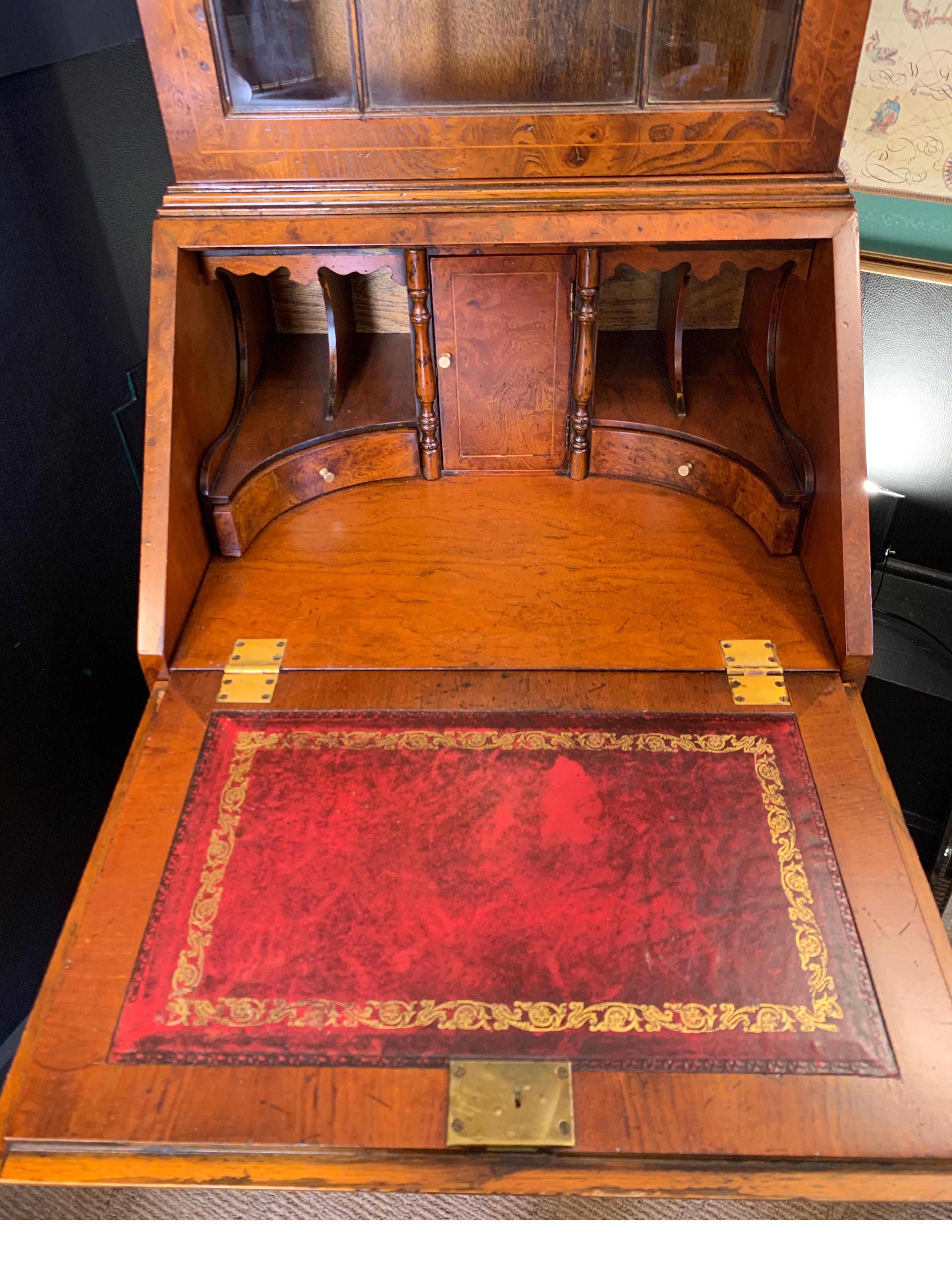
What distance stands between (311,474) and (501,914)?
0.84 m

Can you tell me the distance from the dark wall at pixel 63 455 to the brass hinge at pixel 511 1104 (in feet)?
3.53

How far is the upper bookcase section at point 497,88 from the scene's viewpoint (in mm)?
1205

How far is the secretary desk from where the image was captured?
99 centimetres

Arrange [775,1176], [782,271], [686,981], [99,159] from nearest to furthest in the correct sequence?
[775,1176] → [686,981] → [782,271] → [99,159]

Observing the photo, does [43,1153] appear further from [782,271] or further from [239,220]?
[782,271]

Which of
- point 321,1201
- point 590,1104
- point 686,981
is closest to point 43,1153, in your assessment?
point 590,1104

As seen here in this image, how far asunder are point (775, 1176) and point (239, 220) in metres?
1.28

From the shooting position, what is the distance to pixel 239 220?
1311mm

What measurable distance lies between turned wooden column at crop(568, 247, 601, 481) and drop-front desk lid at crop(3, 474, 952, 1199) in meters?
0.21

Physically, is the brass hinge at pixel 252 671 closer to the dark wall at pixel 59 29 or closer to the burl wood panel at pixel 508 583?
the burl wood panel at pixel 508 583

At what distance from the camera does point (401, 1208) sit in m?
1.84

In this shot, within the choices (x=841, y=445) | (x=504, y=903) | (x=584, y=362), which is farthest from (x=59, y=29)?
(x=504, y=903)

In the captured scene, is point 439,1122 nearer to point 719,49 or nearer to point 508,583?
point 508,583

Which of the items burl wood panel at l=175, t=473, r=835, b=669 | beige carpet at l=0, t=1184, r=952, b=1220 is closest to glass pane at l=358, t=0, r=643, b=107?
burl wood panel at l=175, t=473, r=835, b=669
